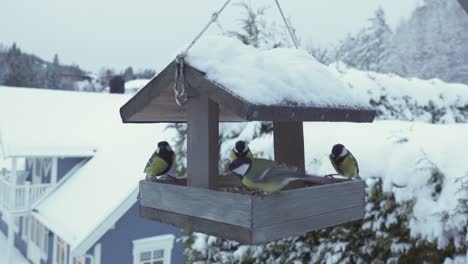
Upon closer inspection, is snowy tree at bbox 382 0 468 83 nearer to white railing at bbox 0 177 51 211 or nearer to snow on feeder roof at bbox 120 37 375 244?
white railing at bbox 0 177 51 211

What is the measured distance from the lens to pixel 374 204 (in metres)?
2.64

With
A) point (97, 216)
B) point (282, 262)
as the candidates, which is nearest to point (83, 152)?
point (97, 216)

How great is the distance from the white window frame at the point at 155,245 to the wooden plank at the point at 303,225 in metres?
5.64

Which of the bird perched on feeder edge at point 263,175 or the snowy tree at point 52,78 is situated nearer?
the bird perched on feeder edge at point 263,175

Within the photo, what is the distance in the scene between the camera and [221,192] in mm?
1495

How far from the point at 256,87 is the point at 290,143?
2.47 feet

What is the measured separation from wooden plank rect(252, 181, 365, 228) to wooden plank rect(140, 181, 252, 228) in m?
0.06

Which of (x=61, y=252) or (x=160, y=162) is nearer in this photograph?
(x=160, y=162)

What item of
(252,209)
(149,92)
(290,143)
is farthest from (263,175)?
(290,143)

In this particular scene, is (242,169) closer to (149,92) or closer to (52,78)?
(149,92)

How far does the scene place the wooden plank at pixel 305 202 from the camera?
1423mm

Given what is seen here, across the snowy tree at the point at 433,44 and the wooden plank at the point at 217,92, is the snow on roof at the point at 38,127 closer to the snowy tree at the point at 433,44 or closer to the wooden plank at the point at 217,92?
the wooden plank at the point at 217,92

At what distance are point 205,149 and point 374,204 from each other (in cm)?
146

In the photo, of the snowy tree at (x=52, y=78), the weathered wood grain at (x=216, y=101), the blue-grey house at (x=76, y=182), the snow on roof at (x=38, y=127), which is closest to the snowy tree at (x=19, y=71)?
the snowy tree at (x=52, y=78)
